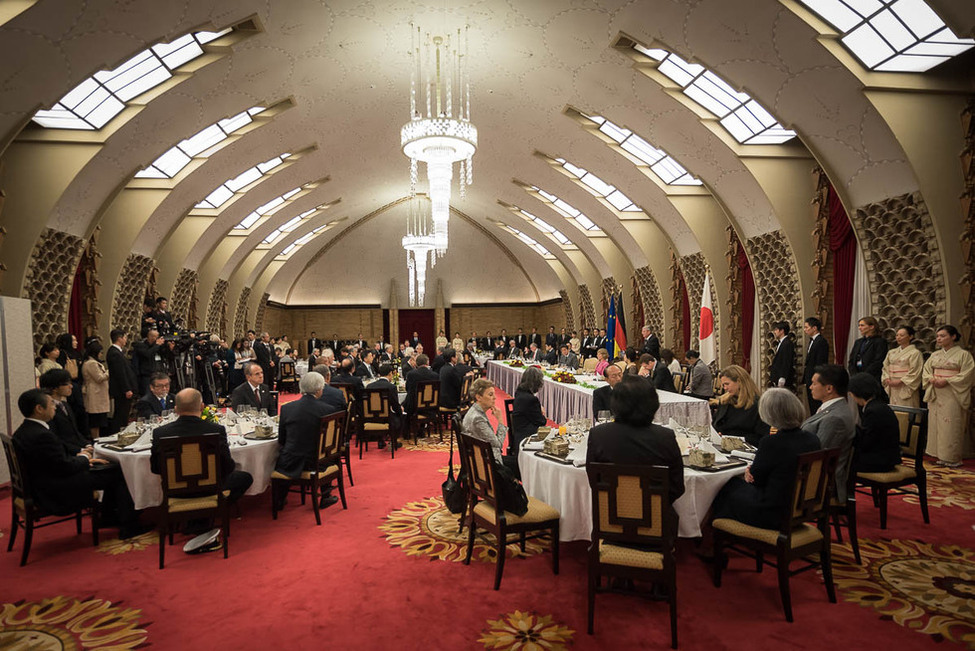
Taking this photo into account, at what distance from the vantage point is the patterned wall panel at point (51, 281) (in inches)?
287

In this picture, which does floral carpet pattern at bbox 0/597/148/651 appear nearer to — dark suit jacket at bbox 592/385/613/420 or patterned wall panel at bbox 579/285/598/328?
dark suit jacket at bbox 592/385/613/420

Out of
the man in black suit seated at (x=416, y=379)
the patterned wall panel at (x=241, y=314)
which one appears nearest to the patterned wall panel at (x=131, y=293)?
the man in black suit seated at (x=416, y=379)

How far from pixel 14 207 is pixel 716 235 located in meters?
10.9

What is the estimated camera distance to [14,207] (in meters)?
7.13

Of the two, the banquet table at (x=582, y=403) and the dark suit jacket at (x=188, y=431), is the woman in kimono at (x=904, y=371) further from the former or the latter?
the dark suit jacket at (x=188, y=431)

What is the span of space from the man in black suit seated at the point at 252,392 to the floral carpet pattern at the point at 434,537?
1958 mm

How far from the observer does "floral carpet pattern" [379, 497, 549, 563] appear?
3.95m

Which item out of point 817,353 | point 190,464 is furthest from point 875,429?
point 190,464

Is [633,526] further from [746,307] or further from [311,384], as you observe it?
[746,307]

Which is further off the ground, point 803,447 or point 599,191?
point 599,191

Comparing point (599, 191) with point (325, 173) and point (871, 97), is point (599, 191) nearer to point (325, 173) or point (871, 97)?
point (325, 173)

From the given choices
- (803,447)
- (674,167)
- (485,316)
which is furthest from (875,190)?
(485,316)

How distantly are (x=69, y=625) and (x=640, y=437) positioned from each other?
124 inches

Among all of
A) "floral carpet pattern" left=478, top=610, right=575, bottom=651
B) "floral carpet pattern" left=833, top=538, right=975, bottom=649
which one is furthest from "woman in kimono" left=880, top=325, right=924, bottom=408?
"floral carpet pattern" left=478, top=610, right=575, bottom=651
